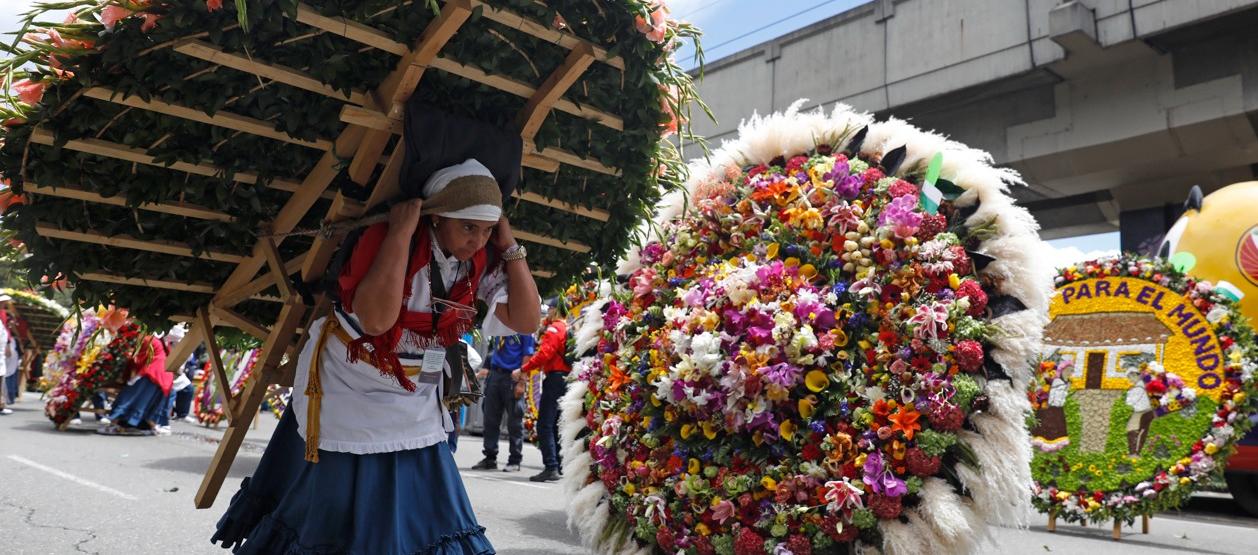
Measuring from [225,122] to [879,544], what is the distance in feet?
8.21

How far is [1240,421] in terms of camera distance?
20.5ft

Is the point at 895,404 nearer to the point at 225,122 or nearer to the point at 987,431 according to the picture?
the point at 987,431

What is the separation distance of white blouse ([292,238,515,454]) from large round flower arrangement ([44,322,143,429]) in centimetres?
1017

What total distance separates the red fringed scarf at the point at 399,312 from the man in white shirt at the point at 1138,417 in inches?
212

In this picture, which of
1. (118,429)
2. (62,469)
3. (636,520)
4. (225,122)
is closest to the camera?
(225,122)

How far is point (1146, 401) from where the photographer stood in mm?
6445

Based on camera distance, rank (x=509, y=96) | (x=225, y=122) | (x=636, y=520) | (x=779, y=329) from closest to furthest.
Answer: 1. (x=225, y=122)
2. (x=509, y=96)
3. (x=779, y=329)
4. (x=636, y=520)

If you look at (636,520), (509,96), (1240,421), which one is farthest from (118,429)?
(1240,421)

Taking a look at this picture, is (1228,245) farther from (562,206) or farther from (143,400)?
(143,400)

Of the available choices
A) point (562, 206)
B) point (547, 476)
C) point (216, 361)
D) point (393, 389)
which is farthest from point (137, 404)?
point (393, 389)

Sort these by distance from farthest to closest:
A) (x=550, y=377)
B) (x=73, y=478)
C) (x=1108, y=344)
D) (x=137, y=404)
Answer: (x=137, y=404) < (x=550, y=377) < (x=73, y=478) < (x=1108, y=344)

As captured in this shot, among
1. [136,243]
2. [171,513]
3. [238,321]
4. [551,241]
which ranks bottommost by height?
[171,513]

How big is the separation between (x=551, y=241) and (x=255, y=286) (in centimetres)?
106

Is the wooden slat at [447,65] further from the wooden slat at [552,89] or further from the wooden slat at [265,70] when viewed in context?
the wooden slat at [265,70]
